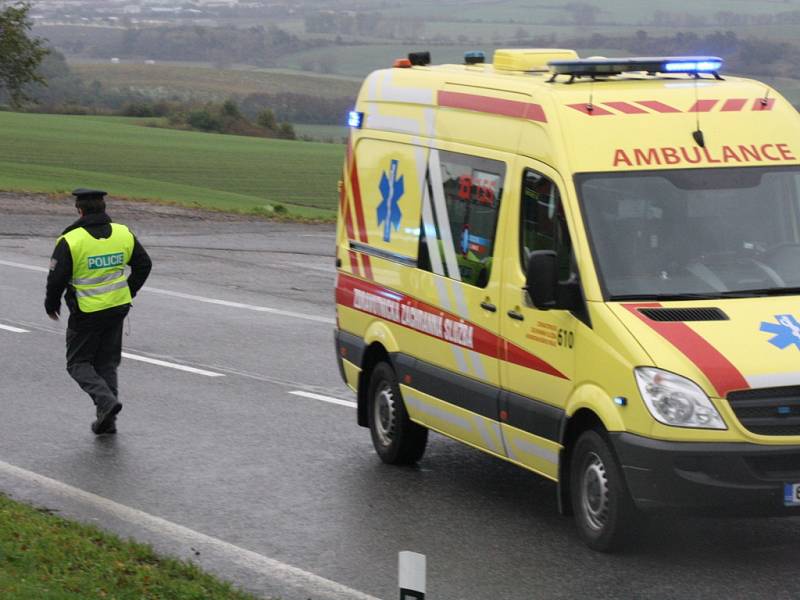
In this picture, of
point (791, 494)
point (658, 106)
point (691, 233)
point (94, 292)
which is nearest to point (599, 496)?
point (791, 494)

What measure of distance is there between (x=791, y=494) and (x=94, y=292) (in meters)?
5.54

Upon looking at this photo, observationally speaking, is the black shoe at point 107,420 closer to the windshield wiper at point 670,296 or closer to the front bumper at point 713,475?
the windshield wiper at point 670,296

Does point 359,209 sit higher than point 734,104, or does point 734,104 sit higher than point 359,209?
point 734,104

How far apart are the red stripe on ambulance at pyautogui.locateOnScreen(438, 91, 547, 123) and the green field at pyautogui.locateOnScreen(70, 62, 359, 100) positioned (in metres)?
101

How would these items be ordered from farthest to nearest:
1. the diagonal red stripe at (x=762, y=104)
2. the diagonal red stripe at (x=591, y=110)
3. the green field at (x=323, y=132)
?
the green field at (x=323, y=132), the diagonal red stripe at (x=762, y=104), the diagonal red stripe at (x=591, y=110)

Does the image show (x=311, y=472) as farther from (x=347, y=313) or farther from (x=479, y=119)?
(x=479, y=119)

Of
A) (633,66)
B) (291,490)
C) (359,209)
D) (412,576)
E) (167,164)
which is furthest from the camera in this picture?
(167,164)

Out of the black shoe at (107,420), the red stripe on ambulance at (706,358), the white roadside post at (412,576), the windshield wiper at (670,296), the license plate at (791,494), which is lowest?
the black shoe at (107,420)

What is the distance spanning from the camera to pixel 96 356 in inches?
450

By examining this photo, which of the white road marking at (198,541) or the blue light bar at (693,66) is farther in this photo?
the blue light bar at (693,66)

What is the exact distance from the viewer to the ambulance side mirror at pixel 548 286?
7.81 metres

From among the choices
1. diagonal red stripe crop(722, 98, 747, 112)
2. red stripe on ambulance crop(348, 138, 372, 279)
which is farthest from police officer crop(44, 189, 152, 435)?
diagonal red stripe crop(722, 98, 747, 112)

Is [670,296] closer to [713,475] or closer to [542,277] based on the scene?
[542,277]

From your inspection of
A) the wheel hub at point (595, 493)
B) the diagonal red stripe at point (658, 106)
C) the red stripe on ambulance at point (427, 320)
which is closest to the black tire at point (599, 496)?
the wheel hub at point (595, 493)
